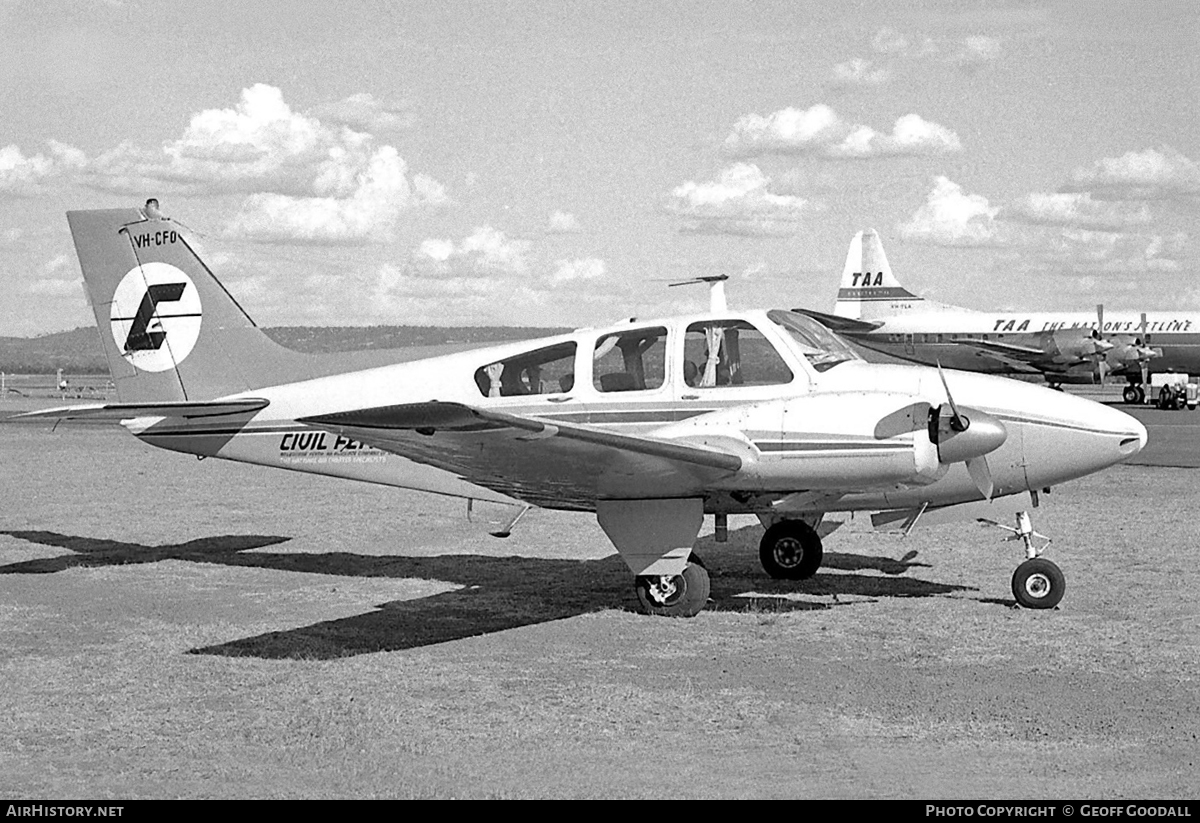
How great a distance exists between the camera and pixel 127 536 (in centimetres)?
1702

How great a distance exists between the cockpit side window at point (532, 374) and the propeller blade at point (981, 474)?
11.3 feet

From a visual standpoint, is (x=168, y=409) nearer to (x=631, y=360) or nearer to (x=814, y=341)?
(x=631, y=360)

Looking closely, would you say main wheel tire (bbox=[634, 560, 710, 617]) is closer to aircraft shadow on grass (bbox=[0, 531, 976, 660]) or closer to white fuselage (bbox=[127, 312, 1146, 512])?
aircraft shadow on grass (bbox=[0, 531, 976, 660])

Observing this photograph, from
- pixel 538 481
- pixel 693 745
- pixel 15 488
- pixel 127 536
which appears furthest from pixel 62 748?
pixel 15 488

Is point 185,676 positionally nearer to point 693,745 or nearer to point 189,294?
point 693,745

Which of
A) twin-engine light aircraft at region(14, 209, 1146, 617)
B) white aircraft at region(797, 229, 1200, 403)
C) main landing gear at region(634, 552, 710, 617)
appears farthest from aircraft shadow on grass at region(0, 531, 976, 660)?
white aircraft at region(797, 229, 1200, 403)

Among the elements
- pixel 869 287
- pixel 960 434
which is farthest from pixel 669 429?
pixel 869 287

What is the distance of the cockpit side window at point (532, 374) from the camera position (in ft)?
39.0

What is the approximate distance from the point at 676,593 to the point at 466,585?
2.87 m

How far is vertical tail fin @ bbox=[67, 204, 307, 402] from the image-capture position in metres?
13.9

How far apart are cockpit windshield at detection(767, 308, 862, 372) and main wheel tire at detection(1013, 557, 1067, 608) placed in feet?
7.54

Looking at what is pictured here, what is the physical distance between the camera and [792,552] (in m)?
13.2

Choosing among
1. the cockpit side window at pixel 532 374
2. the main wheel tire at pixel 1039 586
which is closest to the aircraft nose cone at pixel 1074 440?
the main wheel tire at pixel 1039 586

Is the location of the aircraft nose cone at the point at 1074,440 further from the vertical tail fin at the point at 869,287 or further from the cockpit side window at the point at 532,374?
the vertical tail fin at the point at 869,287
